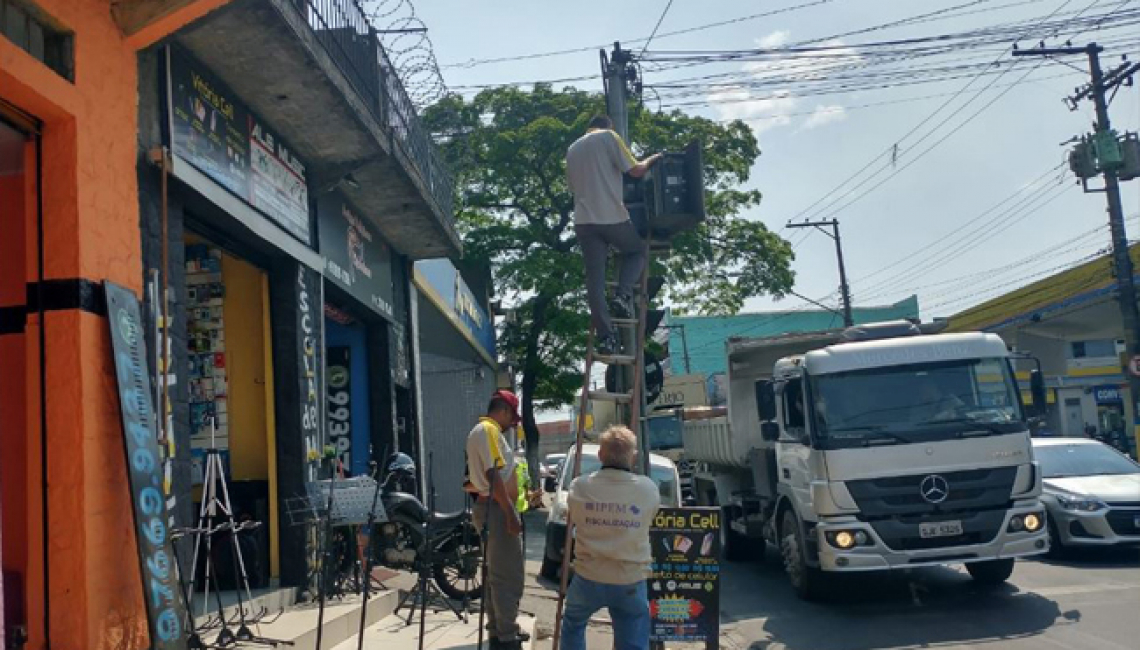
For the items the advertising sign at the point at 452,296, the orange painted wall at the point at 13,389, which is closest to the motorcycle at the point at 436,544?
the orange painted wall at the point at 13,389

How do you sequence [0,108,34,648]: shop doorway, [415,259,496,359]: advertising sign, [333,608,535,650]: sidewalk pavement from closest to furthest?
[0,108,34,648]: shop doorway < [333,608,535,650]: sidewalk pavement < [415,259,496,359]: advertising sign

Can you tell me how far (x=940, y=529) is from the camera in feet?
32.2

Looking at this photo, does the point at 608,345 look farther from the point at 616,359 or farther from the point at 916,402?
the point at 916,402

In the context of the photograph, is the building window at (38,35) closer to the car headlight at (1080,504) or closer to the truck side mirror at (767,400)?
the truck side mirror at (767,400)

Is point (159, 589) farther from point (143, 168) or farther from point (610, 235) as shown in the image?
point (610, 235)

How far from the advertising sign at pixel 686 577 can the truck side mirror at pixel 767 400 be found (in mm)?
4394

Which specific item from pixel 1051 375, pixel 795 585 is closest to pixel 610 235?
pixel 795 585

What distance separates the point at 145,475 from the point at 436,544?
4318 millimetres

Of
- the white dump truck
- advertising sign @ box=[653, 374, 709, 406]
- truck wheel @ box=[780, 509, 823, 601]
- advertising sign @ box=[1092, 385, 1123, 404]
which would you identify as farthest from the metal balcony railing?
advertising sign @ box=[1092, 385, 1123, 404]

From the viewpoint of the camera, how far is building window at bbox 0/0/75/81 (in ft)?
17.8

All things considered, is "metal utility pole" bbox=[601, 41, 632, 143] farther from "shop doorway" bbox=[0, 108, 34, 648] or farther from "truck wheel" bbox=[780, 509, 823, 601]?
"shop doorway" bbox=[0, 108, 34, 648]

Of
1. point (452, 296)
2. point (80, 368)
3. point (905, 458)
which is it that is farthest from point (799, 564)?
point (452, 296)

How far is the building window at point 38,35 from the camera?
Result: 5.43 meters

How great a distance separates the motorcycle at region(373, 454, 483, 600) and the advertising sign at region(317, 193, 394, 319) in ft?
8.55
